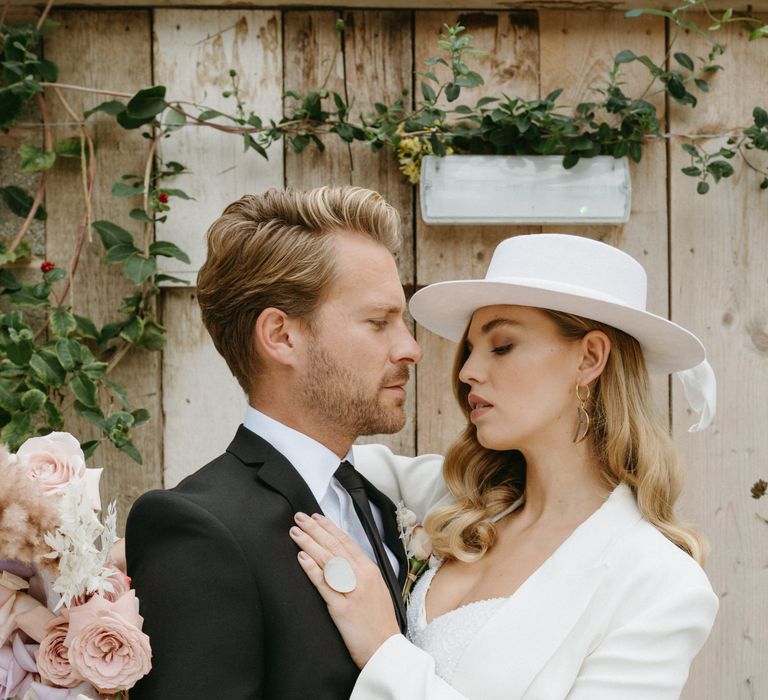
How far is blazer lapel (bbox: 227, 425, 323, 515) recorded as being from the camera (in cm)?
177

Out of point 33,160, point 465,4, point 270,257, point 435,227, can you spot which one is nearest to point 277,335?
point 270,257

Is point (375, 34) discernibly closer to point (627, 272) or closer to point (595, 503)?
point (627, 272)

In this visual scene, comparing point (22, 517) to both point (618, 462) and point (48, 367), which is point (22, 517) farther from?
point (618, 462)

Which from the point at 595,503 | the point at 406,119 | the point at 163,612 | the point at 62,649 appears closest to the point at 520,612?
the point at 595,503

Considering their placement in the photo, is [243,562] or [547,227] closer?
[243,562]

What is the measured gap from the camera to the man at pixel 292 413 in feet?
5.26

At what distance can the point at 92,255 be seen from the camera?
8.10 ft

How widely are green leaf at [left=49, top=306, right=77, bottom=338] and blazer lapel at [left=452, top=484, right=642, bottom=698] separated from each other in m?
1.29

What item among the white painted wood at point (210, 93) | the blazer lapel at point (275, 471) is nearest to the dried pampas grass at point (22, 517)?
the blazer lapel at point (275, 471)

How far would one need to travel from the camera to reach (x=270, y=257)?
6.27ft

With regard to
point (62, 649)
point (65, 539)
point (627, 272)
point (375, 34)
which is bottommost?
point (62, 649)

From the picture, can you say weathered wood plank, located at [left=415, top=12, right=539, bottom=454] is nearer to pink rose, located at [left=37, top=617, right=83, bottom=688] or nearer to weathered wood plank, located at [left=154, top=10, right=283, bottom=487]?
weathered wood plank, located at [left=154, top=10, right=283, bottom=487]

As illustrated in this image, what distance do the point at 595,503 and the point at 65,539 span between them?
3.82 ft

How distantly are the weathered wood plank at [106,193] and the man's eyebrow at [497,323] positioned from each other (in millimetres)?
970
